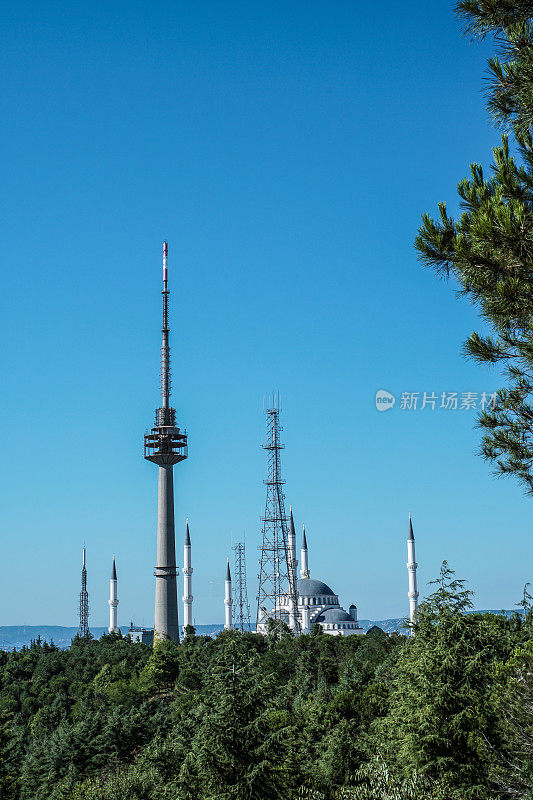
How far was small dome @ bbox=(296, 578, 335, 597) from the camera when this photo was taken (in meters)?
131

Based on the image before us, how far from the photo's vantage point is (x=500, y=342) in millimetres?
15711

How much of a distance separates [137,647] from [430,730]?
6365cm

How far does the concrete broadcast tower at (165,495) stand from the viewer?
87062mm

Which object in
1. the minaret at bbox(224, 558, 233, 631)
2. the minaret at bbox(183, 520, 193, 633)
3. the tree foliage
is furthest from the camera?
the minaret at bbox(224, 558, 233, 631)

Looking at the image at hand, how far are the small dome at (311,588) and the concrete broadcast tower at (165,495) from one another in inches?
1795

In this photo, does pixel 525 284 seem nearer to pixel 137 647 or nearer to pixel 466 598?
pixel 466 598

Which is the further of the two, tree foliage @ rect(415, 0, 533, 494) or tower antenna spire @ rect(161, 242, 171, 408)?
tower antenna spire @ rect(161, 242, 171, 408)

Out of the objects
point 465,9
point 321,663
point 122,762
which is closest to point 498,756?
point 465,9

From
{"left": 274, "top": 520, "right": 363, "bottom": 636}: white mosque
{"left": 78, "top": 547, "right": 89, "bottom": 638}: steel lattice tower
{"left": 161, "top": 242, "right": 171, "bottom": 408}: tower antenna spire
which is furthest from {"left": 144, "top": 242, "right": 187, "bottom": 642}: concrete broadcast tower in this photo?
{"left": 78, "top": 547, "right": 89, "bottom": 638}: steel lattice tower

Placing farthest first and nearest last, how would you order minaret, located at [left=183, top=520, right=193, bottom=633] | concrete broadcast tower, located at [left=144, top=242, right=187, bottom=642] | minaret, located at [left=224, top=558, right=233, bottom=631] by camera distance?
minaret, located at [left=224, top=558, right=233, bottom=631]
minaret, located at [left=183, top=520, right=193, bottom=633]
concrete broadcast tower, located at [left=144, top=242, right=187, bottom=642]

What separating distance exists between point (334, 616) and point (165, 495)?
49.9m

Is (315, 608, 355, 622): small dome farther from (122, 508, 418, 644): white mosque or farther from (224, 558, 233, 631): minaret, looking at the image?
(224, 558, 233, 631): minaret

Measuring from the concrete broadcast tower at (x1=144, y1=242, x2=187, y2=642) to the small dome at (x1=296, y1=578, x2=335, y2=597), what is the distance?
1795 inches

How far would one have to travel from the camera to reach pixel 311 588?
436ft
